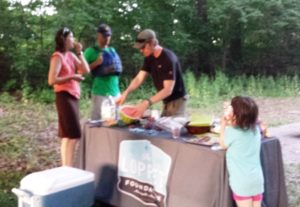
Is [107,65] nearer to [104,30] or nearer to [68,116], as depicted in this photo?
[104,30]

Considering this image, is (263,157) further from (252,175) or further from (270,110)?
(270,110)

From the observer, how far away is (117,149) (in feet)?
10.1

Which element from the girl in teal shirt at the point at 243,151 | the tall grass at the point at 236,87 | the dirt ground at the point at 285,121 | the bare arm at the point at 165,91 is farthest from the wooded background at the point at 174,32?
the girl in teal shirt at the point at 243,151

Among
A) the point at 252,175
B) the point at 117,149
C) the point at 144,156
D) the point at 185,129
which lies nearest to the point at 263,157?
the point at 252,175

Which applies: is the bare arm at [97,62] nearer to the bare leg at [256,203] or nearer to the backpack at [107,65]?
the backpack at [107,65]

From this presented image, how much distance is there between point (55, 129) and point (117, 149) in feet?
11.4

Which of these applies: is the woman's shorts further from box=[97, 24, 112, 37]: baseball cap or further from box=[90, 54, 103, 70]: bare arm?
box=[97, 24, 112, 37]: baseball cap

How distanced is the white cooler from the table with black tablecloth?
0.39 metres

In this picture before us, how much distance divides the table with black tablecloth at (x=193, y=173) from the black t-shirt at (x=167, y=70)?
1.50ft

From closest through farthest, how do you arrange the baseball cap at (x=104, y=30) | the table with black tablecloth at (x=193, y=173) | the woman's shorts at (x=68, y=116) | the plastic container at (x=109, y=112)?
the table with black tablecloth at (x=193, y=173)
the plastic container at (x=109, y=112)
the woman's shorts at (x=68, y=116)
the baseball cap at (x=104, y=30)

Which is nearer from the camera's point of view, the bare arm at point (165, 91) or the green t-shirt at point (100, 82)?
the bare arm at point (165, 91)

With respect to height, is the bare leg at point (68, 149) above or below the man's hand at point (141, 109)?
below

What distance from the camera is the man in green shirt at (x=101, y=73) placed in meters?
3.73

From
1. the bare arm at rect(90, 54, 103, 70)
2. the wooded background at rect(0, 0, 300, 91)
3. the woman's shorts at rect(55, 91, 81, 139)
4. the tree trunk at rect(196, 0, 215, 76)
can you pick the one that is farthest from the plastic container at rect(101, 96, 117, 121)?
the tree trunk at rect(196, 0, 215, 76)
